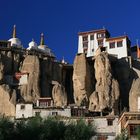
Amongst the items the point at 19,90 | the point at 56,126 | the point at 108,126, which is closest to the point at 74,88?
the point at 19,90

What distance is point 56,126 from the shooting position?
58.9 metres

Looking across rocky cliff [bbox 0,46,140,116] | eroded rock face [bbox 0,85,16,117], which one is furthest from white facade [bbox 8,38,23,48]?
eroded rock face [bbox 0,85,16,117]

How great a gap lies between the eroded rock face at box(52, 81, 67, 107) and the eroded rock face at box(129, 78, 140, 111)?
10.5 m

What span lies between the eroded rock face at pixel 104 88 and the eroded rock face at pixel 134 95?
2.38 metres

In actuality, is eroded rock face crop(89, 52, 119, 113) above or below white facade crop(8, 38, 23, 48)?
below

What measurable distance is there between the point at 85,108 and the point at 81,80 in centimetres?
1402

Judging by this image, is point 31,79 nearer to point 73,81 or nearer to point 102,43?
point 73,81

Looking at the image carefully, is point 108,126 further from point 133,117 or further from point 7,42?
point 7,42

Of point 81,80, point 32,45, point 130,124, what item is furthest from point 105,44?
point 130,124

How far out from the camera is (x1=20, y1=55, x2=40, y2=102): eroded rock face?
3401 inches

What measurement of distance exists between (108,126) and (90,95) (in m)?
21.4

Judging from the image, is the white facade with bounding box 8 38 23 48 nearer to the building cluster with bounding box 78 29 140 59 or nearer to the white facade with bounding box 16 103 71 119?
the building cluster with bounding box 78 29 140 59

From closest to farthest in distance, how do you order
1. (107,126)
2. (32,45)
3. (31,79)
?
(107,126) → (31,79) → (32,45)

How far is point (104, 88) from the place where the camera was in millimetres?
87938
